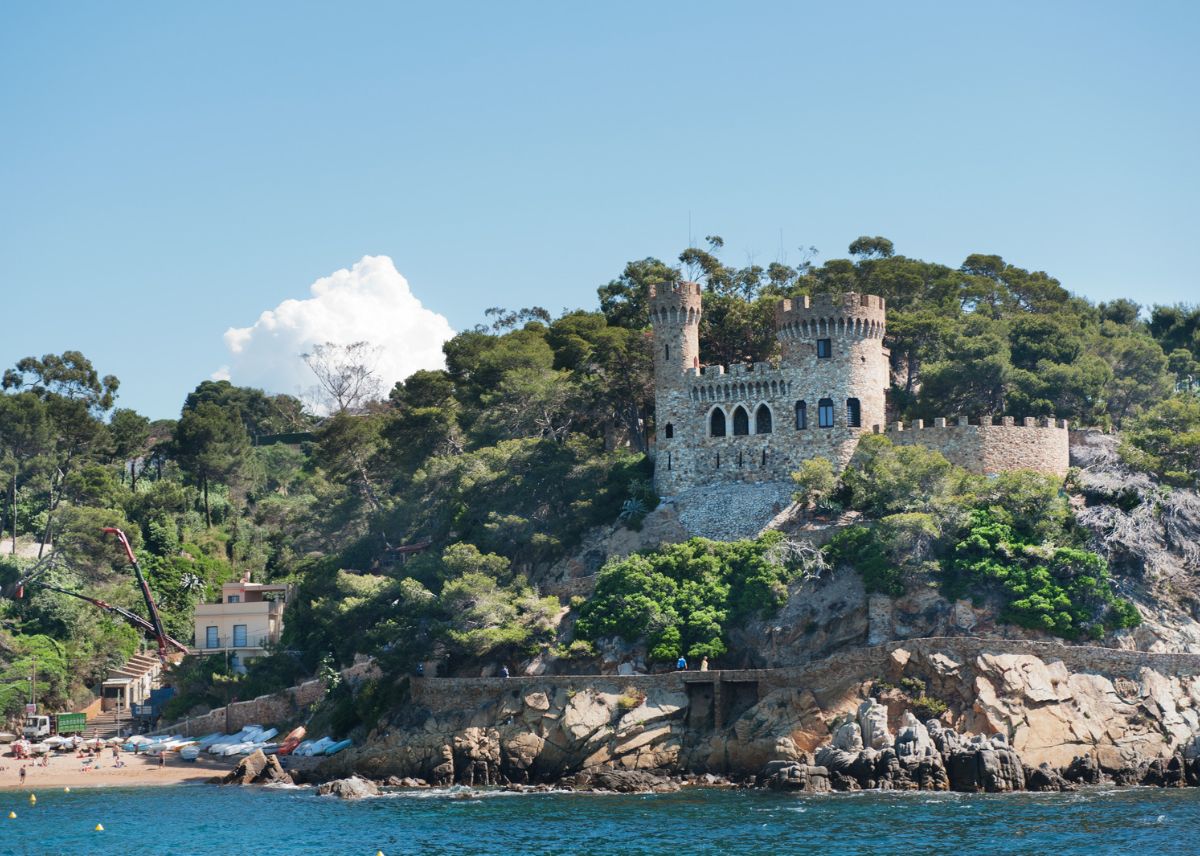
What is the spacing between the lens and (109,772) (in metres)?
66.6

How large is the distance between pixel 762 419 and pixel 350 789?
937 inches

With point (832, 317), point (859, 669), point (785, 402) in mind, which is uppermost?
point (832, 317)

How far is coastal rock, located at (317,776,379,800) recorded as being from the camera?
191 ft

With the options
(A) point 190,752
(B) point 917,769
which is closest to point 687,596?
(B) point 917,769

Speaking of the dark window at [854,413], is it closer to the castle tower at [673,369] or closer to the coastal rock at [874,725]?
the castle tower at [673,369]

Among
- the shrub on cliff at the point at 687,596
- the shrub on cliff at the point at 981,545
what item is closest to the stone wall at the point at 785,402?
the shrub on cliff at the point at 981,545

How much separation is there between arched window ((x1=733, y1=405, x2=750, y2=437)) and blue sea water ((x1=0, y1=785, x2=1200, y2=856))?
63.3 ft

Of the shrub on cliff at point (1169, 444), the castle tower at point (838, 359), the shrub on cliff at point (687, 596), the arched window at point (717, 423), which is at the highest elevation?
the castle tower at point (838, 359)

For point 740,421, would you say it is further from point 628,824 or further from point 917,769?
point 628,824

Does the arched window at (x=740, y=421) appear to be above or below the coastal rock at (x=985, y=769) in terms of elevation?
above

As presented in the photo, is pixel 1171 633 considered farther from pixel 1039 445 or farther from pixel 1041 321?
pixel 1041 321

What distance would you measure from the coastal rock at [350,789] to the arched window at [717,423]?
21484 mm

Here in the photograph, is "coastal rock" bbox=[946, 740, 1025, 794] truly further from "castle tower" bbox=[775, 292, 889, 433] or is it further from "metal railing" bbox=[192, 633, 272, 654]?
"metal railing" bbox=[192, 633, 272, 654]

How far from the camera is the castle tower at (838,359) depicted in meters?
69.2
